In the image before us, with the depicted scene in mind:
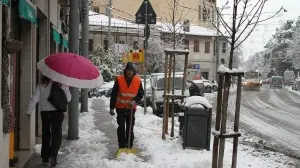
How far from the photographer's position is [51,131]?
25.9 feet

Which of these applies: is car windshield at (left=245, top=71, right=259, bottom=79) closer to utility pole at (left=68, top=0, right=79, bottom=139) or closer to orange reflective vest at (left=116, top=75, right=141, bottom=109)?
utility pole at (left=68, top=0, right=79, bottom=139)

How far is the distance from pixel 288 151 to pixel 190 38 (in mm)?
57455

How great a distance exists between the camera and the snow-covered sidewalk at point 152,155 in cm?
827

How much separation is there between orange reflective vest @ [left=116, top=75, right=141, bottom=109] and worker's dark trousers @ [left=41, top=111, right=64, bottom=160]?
1702 mm

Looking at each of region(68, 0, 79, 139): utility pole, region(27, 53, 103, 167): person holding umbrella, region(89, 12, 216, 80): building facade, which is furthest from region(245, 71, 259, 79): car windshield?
region(27, 53, 103, 167): person holding umbrella

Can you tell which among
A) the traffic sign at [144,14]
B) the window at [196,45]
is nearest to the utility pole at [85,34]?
the traffic sign at [144,14]

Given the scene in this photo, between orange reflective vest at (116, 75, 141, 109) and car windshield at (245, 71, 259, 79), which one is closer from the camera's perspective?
orange reflective vest at (116, 75, 141, 109)

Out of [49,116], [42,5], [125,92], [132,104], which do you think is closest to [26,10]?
[49,116]

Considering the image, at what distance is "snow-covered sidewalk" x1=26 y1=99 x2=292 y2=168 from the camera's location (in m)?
8.27

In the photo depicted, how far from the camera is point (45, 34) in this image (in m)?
11.8

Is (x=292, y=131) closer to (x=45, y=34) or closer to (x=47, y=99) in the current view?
(x=45, y=34)

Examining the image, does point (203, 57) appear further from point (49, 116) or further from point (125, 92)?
point (49, 116)

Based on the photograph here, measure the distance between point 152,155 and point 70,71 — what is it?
262 cm

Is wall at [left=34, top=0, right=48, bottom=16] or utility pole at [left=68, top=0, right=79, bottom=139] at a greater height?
wall at [left=34, top=0, right=48, bottom=16]
